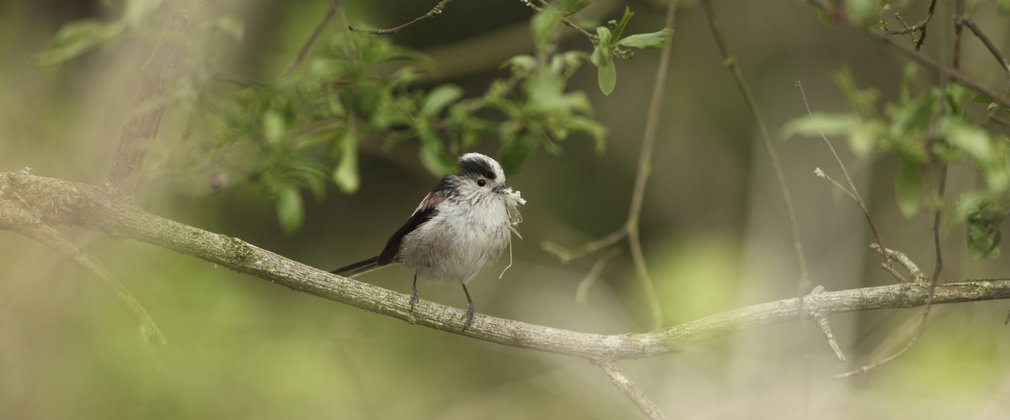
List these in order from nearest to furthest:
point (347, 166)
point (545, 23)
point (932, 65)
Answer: point (932, 65) < point (545, 23) < point (347, 166)

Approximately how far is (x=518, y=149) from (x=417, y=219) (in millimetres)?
1854

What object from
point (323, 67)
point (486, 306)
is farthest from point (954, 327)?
point (323, 67)

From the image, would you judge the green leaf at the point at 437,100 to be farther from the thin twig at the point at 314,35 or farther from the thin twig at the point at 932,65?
the thin twig at the point at 932,65

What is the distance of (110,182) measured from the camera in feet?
10.9

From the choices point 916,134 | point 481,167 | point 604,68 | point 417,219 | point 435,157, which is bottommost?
point 916,134

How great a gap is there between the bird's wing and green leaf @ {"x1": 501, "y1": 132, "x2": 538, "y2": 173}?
1716mm

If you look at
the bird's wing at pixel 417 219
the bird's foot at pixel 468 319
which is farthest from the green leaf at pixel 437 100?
the bird's wing at pixel 417 219

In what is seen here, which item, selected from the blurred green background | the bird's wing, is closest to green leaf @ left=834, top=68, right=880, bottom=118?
the blurred green background

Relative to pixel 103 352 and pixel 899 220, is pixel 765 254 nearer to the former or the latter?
pixel 899 220

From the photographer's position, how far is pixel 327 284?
3.43 metres

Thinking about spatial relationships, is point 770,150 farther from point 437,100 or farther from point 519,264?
point 519,264

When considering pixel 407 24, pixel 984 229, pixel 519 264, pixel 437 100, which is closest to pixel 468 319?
pixel 437 100

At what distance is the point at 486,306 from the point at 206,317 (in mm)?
2488

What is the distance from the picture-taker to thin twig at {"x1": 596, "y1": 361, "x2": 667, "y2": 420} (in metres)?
3.35
